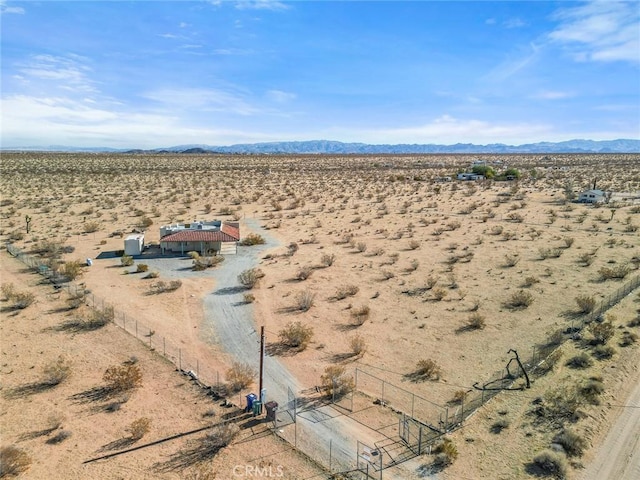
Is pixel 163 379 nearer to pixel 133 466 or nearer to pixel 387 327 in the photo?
pixel 133 466

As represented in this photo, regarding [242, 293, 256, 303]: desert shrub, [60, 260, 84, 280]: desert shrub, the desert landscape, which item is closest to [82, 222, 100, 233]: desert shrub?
the desert landscape

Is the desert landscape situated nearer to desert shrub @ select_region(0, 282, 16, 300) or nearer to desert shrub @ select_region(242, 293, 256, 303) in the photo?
desert shrub @ select_region(0, 282, 16, 300)

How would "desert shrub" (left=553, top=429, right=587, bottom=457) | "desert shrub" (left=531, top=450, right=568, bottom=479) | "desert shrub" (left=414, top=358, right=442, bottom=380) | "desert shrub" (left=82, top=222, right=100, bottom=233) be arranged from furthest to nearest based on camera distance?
"desert shrub" (left=82, top=222, right=100, bottom=233), "desert shrub" (left=414, top=358, right=442, bottom=380), "desert shrub" (left=553, top=429, right=587, bottom=457), "desert shrub" (left=531, top=450, right=568, bottom=479)

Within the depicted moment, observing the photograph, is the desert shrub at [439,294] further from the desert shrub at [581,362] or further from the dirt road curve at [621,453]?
the dirt road curve at [621,453]

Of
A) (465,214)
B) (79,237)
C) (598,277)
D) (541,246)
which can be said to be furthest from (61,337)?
(465,214)

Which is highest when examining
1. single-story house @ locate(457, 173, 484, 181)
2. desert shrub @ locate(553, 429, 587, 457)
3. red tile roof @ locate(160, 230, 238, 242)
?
single-story house @ locate(457, 173, 484, 181)

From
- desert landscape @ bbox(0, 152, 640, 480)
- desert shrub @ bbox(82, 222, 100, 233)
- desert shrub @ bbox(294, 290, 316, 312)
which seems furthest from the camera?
desert shrub @ bbox(82, 222, 100, 233)
